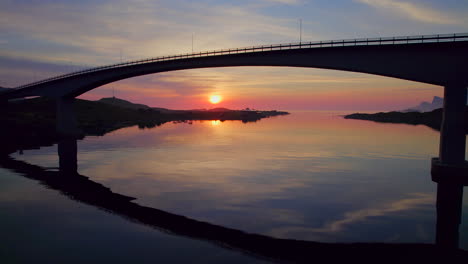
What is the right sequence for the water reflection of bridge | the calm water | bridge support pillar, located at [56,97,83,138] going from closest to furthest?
the water reflection of bridge, the calm water, bridge support pillar, located at [56,97,83,138]

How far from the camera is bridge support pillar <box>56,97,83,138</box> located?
194 ft

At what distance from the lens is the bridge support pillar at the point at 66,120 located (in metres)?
59.1

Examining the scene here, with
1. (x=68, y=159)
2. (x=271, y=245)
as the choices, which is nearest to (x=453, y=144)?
(x=271, y=245)

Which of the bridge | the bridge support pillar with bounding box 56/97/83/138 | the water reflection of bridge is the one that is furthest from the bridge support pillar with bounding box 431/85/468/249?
the bridge support pillar with bounding box 56/97/83/138

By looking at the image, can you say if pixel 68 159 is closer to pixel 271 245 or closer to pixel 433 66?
pixel 271 245

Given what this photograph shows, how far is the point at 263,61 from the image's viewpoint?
37.2m

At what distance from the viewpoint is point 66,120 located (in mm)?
60719

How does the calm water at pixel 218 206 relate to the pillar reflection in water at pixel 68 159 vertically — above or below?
below

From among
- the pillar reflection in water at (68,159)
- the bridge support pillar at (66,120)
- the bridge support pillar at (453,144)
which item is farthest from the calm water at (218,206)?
the bridge support pillar at (66,120)

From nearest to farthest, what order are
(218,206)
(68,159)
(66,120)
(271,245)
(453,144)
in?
1. (271,245)
2. (218,206)
3. (453,144)
4. (68,159)
5. (66,120)

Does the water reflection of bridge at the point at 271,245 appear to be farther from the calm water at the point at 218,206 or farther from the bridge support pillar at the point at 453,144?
the bridge support pillar at the point at 453,144

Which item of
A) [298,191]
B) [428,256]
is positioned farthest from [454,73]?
[428,256]

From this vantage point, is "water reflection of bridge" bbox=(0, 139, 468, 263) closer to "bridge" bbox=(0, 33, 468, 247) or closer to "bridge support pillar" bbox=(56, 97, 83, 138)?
"bridge" bbox=(0, 33, 468, 247)

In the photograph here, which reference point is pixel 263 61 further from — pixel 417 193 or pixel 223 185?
pixel 417 193
